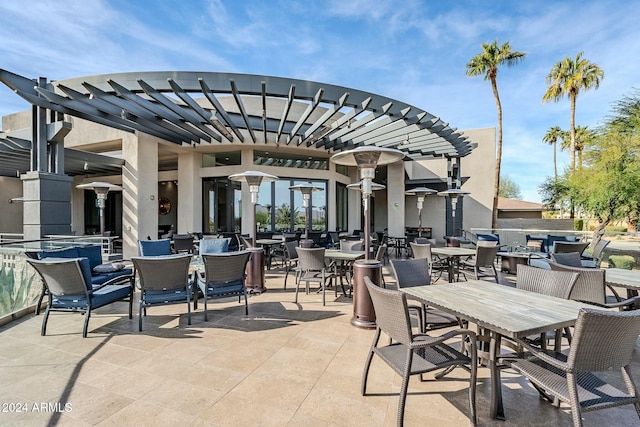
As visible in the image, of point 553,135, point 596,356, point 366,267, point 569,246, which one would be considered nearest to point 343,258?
point 366,267

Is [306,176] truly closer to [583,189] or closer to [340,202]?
[340,202]

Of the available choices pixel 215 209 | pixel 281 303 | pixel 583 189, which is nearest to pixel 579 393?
pixel 281 303

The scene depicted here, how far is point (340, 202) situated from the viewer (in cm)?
1312

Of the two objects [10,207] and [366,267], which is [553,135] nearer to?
[366,267]

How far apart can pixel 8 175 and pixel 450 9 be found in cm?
1838

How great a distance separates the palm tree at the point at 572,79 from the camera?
14633 millimetres

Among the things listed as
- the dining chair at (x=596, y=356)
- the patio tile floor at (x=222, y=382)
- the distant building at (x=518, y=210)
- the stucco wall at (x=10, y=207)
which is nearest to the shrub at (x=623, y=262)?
the patio tile floor at (x=222, y=382)

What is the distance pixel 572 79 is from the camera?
14.9 meters

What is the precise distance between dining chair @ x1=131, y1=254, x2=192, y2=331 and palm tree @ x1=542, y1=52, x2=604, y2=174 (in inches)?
688

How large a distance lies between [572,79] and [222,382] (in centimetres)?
1996

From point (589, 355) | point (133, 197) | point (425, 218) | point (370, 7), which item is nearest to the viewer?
point (589, 355)

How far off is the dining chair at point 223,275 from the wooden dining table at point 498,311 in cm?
244

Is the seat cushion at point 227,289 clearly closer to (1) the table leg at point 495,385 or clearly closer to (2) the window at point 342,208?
(1) the table leg at point 495,385

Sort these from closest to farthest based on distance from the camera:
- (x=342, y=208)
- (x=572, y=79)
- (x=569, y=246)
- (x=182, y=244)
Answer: (x=569, y=246)
(x=182, y=244)
(x=342, y=208)
(x=572, y=79)
